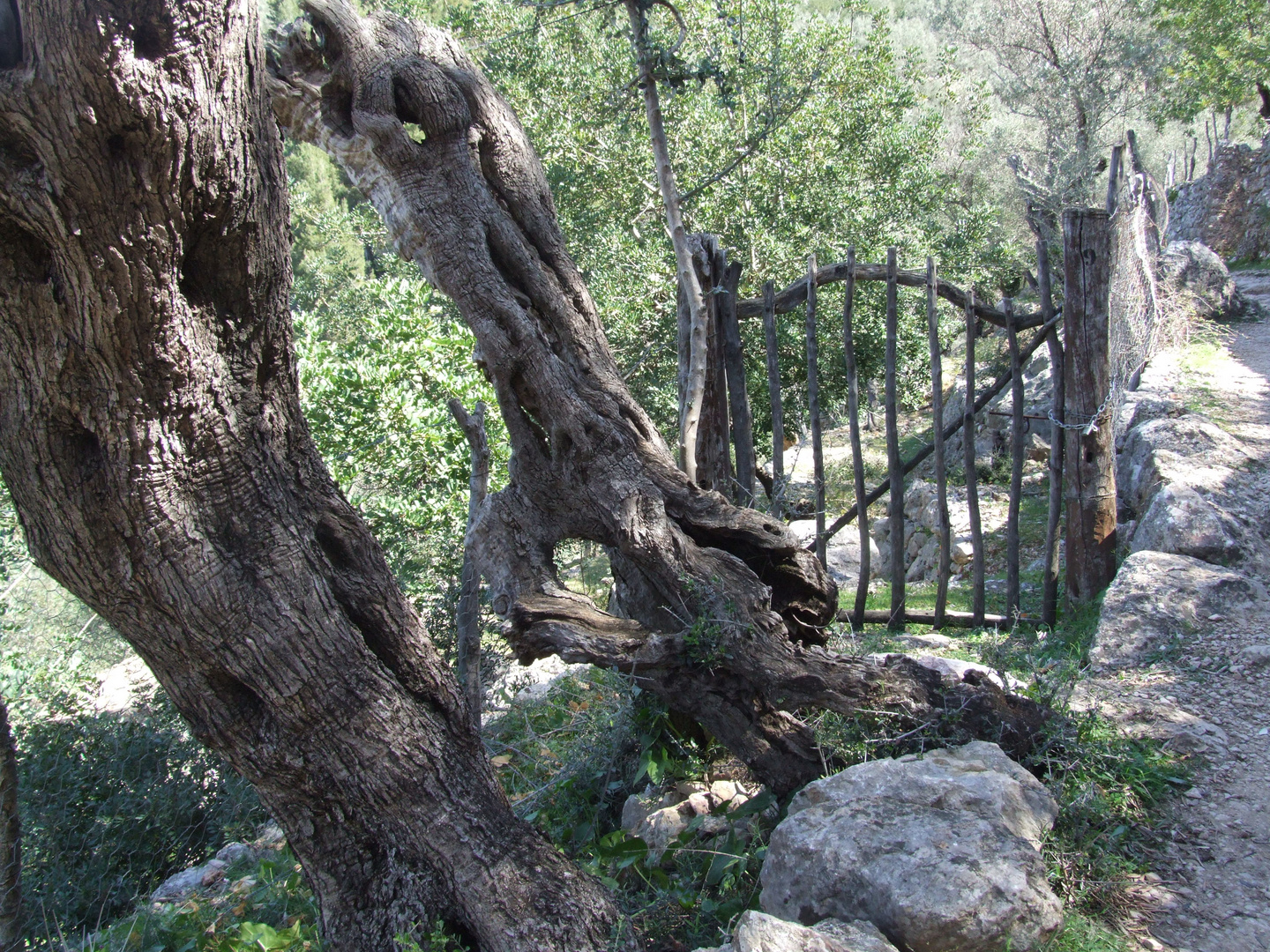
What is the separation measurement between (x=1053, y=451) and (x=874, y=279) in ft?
4.83

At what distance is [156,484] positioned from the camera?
2.12 metres

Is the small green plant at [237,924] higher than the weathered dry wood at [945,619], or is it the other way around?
the weathered dry wood at [945,619]

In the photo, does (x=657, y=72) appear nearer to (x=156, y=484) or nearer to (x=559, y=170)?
(x=156, y=484)

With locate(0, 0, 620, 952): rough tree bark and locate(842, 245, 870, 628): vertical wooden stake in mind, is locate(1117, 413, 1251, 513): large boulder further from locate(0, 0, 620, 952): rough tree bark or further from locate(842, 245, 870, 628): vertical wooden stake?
locate(0, 0, 620, 952): rough tree bark

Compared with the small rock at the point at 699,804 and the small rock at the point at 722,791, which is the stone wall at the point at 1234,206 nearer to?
the small rock at the point at 722,791

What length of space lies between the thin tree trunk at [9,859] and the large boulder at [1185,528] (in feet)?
18.3

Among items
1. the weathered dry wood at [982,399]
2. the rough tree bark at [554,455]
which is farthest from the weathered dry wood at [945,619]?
the rough tree bark at [554,455]

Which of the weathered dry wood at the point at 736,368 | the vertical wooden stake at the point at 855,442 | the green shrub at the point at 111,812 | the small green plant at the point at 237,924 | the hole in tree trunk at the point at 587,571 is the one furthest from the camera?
the hole in tree trunk at the point at 587,571

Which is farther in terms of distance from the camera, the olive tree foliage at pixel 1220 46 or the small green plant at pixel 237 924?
the olive tree foliage at pixel 1220 46

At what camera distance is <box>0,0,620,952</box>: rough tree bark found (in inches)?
73.5

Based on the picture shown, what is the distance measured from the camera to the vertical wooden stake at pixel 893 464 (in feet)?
16.9

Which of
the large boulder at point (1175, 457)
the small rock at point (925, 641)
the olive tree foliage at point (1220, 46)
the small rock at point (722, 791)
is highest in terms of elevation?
the olive tree foliage at point (1220, 46)

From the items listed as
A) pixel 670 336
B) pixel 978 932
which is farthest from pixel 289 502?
pixel 670 336

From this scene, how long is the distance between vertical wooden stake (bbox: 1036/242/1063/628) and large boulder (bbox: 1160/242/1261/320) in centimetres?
707
